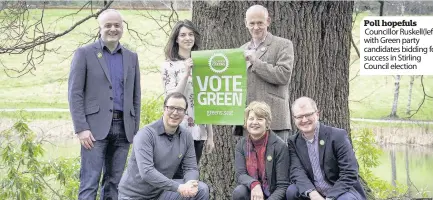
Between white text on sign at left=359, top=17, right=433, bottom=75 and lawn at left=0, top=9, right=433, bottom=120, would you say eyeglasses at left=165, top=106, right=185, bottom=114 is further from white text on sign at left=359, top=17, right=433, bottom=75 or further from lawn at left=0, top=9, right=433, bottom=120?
lawn at left=0, top=9, right=433, bottom=120

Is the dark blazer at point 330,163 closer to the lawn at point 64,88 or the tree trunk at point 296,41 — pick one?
the tree trunk at point 296,41

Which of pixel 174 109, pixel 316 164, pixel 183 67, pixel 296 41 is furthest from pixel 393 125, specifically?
pixel 174 109

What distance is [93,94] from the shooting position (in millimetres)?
5719

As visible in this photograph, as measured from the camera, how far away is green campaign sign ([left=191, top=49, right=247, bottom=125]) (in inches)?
224

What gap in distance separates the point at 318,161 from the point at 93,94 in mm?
1606

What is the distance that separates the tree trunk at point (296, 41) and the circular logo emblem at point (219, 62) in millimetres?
969

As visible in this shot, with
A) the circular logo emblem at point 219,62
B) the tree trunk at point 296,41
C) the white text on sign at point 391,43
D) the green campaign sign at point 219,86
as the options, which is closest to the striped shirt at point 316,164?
the green campaign sign at point 219,86

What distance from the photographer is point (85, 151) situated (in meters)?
5.76

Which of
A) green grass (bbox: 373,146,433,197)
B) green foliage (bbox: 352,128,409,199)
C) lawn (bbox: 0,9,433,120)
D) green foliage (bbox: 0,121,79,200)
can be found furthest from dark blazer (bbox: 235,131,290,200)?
lawn (bbox: 0,9,433,120)

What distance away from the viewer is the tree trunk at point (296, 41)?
6.67 meters

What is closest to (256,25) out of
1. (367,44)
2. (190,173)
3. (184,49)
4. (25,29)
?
(184,49)

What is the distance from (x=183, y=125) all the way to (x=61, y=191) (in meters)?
4.30

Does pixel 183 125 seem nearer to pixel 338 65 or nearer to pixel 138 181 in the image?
pixel 138 181

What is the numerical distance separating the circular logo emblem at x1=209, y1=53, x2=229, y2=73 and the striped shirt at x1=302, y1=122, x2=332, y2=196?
29.6 inches
